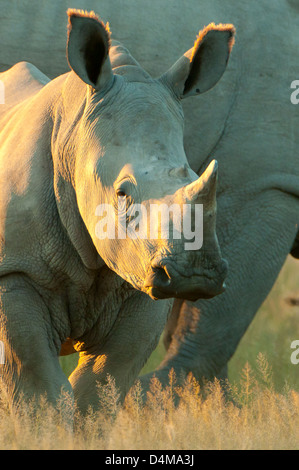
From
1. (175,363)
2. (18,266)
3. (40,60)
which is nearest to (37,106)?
(18,266)

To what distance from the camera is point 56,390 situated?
559 cm

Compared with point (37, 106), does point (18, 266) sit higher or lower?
lower

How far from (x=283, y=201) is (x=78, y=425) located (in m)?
2.66

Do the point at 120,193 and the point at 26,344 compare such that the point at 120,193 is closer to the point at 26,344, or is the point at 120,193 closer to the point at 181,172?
the point at 181,172

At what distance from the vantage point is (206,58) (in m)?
5.79

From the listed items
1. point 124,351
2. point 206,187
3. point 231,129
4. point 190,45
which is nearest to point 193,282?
point 206,187

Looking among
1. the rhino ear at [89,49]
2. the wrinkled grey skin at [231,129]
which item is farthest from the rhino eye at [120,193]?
the wrinkled grey skin at [231,129]

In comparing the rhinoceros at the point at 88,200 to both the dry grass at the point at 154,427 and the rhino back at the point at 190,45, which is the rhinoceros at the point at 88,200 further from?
the rhino back at the point at 190,45

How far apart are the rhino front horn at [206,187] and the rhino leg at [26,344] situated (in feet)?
3.93

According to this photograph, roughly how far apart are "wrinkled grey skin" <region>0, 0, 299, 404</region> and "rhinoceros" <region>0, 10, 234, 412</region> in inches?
67.0

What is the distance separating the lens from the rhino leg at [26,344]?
557 cm

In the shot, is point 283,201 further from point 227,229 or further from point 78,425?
point 78,425

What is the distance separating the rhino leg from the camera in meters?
5.57

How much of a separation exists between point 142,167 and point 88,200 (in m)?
0.41
